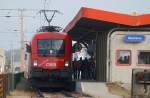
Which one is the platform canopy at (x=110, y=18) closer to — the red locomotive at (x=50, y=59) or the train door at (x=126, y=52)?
the train door at (x=126, y=52)

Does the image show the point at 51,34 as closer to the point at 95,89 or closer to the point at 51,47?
the point at 51,47

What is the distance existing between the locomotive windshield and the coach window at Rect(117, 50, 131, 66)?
13.9 feet

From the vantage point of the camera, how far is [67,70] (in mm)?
30656

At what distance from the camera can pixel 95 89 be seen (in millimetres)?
29719

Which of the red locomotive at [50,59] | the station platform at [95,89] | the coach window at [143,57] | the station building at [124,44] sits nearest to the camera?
the station platform at [95,89]

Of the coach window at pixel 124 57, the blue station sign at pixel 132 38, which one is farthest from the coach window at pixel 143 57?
the blue station sign at pixel 132 38

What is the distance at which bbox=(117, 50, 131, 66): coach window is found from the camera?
3378 cm

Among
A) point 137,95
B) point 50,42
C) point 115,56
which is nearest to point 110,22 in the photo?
point 115,56

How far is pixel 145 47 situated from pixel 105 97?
920 centimetres

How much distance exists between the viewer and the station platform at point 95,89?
27089mm

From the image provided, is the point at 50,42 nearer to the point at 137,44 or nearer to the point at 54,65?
the point at 54,65

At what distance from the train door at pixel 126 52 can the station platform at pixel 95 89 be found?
6.90 feet

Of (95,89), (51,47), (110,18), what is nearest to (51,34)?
(51,47)

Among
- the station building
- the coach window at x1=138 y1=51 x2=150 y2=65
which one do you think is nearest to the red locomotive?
the station building
